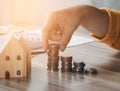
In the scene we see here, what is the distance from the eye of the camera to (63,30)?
0.71 meters

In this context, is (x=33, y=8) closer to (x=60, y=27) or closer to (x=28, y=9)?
(x=28, y=9)

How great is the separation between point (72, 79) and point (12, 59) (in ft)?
0.41

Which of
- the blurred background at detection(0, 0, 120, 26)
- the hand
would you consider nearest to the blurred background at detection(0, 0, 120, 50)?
the blurred background at detection(0, 0, 120, 26)

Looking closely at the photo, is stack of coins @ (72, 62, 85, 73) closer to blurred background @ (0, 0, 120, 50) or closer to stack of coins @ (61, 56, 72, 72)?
stack of coins @ (61, 56, 72, 72)

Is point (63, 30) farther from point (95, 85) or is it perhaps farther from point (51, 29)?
point (95, 85)

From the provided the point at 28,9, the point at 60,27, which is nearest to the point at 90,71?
the point at 60,27

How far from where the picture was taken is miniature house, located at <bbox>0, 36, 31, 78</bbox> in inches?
22.6

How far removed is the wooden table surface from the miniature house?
0.02 meters

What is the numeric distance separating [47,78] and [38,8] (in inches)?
38.0

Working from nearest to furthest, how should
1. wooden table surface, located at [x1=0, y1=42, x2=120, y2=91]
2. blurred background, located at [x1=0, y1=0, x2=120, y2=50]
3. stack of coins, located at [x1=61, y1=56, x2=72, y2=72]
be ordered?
wooden table surface, located at [x1=0, y1=42, x2=120, y2=91] → stack of coins, located at [x1=61, y1=56, x2=72, y2=72] → blurred background, located at [x1=0, y1=0, x2=120, y2=50]

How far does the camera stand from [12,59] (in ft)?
1.88

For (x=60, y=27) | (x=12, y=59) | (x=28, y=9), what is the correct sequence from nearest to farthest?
(x=12, y=59), (x=60, y=27), (x=28, y=9)

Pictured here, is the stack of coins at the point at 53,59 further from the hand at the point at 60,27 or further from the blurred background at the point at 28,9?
the blurred background at the point at 28,9

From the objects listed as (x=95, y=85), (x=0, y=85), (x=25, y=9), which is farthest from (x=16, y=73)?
(x=25, y=9)
